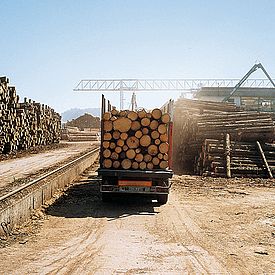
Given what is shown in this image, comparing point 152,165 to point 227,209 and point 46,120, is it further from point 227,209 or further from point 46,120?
point 46,120

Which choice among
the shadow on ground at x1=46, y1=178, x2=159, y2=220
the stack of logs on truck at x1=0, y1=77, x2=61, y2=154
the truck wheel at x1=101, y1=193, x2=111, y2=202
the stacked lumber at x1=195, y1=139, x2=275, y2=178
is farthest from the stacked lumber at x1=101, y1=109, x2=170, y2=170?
the stack of logs on truck at x1=0, y1=77, x2=61, y2=154

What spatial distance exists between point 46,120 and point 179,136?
18902 mm

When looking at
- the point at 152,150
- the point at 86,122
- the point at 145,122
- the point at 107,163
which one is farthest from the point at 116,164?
the point at 86,122

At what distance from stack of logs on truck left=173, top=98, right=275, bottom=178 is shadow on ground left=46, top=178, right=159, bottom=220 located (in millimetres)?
6846

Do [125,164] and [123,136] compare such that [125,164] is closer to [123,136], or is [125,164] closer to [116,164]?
[116,164]

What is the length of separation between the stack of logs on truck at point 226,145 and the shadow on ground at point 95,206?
6846mm

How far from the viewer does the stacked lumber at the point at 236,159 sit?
1878cm

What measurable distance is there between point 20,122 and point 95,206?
60.9 feet

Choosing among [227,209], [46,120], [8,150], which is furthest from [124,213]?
[46,120]

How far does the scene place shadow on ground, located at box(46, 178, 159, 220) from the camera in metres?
10.9

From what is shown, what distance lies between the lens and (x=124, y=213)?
1105 centimetres

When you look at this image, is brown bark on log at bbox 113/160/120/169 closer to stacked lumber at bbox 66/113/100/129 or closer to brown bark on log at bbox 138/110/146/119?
brown bark on log at bbox 138/110/146/119

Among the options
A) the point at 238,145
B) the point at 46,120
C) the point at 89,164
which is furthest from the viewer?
the point at 46,120

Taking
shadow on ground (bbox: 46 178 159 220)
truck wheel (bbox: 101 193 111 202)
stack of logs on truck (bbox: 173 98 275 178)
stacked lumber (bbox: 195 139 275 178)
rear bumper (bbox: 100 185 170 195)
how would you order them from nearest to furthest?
shadow on ground (bbox: 46 178 159 220), rear bumper (bbox: 100 185 170 195), truck wheel (bbox: 101 193 111 202), stacked lumber (bbox: 195 139 275 178), stack of logs on truck (bbox: 173 98 275 178)
